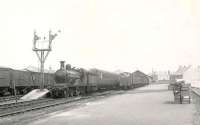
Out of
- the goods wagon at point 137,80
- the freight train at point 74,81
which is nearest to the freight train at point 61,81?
the freight train at point 74,81

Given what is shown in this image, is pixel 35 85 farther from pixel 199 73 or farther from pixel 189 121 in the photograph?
pixel 199 73

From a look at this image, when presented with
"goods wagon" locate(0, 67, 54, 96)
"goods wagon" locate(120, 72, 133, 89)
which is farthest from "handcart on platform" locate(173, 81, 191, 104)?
"goods wagon" locate(120, 72, 133, 89)

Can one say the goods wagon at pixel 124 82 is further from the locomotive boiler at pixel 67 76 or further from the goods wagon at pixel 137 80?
the locomotive boiler at pixel 67 76

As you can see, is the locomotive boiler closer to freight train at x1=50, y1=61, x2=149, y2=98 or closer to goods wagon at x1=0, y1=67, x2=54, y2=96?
freight train at x1=50, y1=61, x2=149, y2=98

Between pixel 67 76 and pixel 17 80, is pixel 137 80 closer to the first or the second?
pixel 17 80

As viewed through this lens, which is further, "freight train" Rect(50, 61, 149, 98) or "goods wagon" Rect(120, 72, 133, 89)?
"goods wagon" Rect(120, 72, 133, 89)

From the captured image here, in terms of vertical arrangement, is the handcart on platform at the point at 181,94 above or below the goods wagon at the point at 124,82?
below

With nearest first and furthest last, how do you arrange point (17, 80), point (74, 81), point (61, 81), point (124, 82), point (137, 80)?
point (61, 81)
point (74, 81)
point (17, 80)
point (124, 82)
point (137, 80)

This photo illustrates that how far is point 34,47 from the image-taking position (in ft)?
127

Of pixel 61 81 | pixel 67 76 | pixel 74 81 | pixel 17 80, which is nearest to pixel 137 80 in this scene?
pixel 17 80

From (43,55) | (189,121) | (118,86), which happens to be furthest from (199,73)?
(189,121)

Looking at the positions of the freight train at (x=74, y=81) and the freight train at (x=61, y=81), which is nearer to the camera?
the freight train at (x=74, y=81)

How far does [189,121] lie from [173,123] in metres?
0.87

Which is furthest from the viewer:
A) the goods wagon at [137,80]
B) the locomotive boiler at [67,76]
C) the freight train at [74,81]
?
the goods wagon at [137,80]
